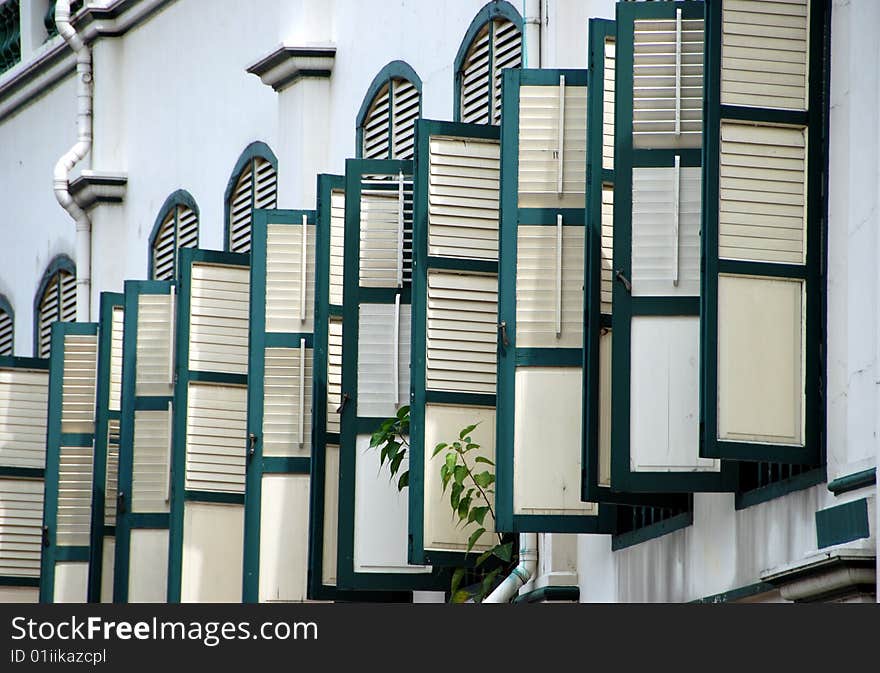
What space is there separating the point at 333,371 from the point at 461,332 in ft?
4.86

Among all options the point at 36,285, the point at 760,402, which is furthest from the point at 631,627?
the point at 36,285

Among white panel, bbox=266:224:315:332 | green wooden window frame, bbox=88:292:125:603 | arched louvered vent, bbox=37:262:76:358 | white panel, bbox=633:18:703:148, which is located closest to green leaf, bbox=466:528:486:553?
white panel, bbox=633:18:703:148

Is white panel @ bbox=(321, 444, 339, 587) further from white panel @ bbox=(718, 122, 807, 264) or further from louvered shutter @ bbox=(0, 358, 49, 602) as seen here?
louvered shutter @ bbox=(0, 358, 49, 602)

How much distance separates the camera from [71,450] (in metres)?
18.7

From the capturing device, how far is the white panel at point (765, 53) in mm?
10578

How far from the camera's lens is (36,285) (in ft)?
74.8

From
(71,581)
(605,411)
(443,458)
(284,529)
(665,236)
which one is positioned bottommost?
(71,581)

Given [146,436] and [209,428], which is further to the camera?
[146,436]

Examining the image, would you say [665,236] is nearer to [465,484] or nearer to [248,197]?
[465,484]

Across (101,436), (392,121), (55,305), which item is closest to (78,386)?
(101,436)

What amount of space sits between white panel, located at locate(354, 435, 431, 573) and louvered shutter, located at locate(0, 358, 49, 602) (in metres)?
→ 7.15

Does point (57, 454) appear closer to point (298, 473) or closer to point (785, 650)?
point (298, 473)

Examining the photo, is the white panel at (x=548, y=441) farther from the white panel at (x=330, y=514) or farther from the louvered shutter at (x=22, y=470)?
the louvered shutter at (x=22, y=470)

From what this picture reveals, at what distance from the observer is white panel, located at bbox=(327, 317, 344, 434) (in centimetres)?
1442
